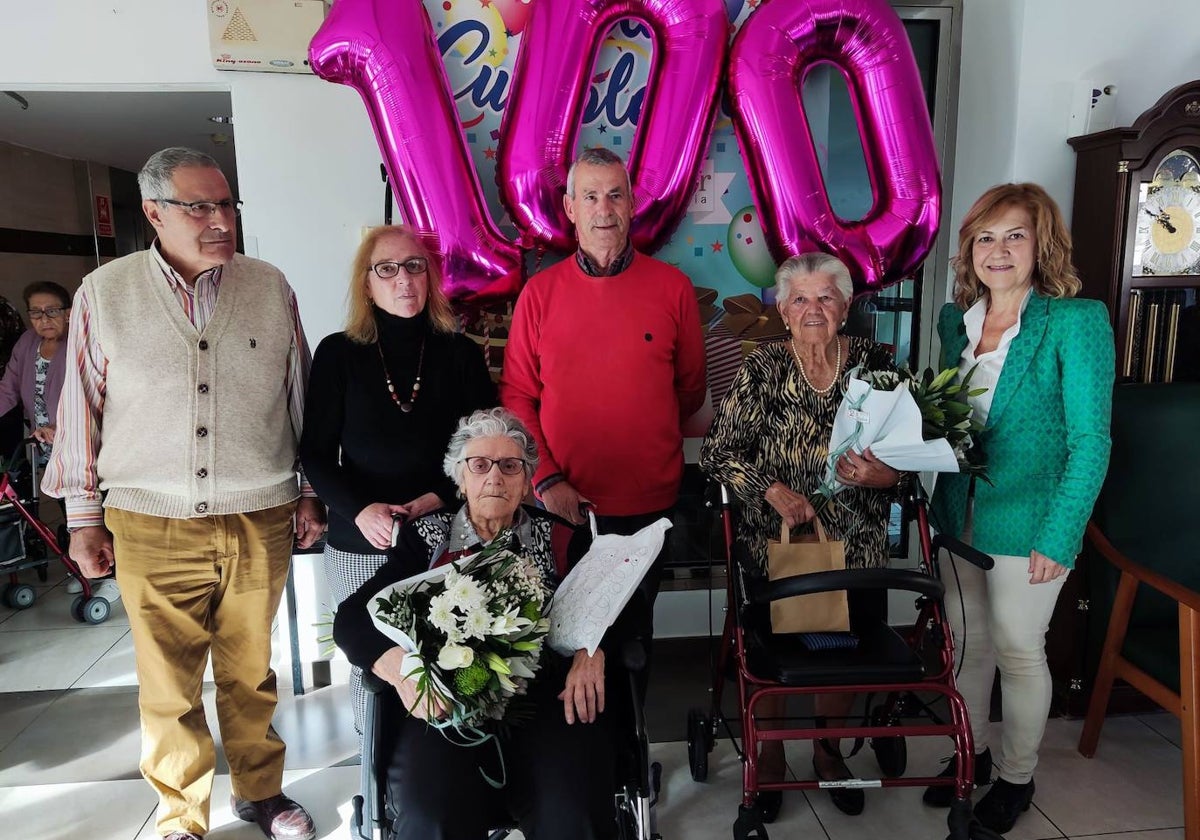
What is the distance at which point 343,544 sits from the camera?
83.4 inches

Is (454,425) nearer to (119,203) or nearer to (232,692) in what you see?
(232,692)

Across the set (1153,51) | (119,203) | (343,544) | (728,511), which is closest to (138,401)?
(343,544)

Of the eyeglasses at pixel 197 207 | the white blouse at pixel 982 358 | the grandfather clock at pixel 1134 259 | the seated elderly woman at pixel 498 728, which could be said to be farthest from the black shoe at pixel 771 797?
the eyeglasses at pixel 197 207

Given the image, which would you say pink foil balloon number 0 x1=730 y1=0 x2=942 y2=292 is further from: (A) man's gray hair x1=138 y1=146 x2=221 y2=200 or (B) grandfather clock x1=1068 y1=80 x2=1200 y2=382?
(A) man's gray hair x1=138 y1=146 x2=221 y2=200

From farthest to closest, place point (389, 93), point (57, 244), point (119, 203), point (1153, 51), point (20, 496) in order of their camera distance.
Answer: point (119, 203)
point (57, 244)
point (20, 496)
point (1153, 51)
point (389, 93)

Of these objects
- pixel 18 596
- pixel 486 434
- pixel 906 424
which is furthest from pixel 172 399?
pixel 18 596

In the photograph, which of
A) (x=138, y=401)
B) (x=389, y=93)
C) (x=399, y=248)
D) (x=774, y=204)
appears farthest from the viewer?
(x=774, y=204)

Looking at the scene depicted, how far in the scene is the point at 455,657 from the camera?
1488 millimetres

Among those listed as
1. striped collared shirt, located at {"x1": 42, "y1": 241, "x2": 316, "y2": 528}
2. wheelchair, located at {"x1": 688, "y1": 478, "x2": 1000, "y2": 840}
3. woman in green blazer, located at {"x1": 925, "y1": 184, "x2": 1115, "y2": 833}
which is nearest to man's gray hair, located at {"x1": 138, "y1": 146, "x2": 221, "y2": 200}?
striped collared shirt, located at {"x1": 42, "y1": 241, "x2": 316, "y2": 528}

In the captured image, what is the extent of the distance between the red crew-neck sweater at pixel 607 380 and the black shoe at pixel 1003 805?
1.21 metres

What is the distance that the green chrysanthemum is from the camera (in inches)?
59.5

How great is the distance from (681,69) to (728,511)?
60.9 inches

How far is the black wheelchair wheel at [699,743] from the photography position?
2371 millimetres

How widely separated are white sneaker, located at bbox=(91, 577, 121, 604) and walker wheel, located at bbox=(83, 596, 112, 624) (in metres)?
0.03
